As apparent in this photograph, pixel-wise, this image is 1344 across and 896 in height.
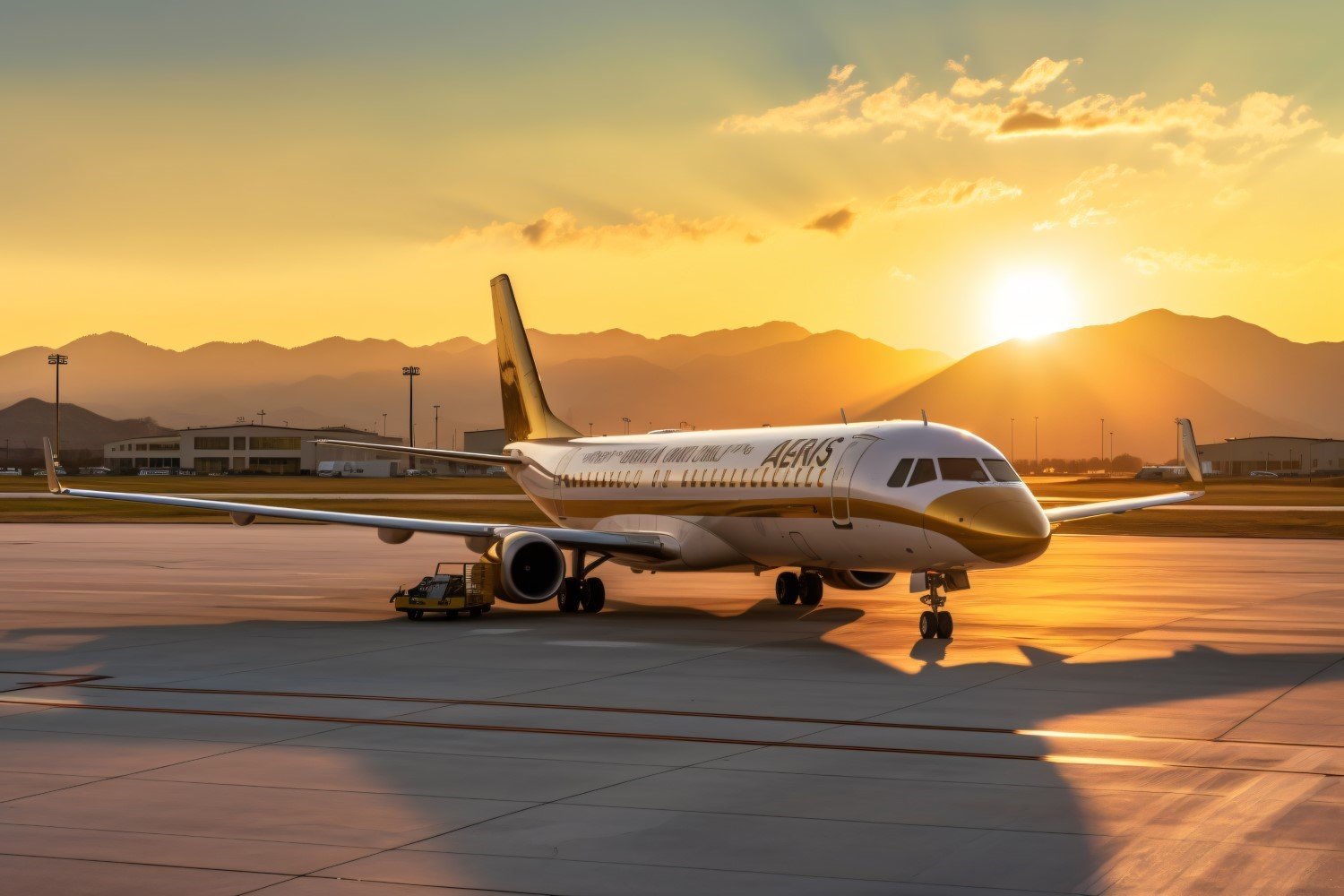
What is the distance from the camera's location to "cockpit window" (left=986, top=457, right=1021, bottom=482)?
1134 inches

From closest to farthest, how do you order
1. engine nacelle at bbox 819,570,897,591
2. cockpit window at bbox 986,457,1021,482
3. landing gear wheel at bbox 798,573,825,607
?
cockpit window at bbox 986,457,1021,482, engine nacelle at bbox 819,570,897,591, landing gear wheel at bbox 798,573,825,607

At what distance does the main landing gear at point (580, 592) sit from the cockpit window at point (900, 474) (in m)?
8.74

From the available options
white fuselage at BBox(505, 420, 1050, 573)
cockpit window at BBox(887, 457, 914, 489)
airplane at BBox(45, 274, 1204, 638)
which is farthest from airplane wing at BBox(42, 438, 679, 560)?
cockpit window at BBox(887, 457, 914, 489)

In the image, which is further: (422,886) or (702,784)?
(702,784)

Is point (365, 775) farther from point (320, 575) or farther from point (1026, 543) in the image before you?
point (320, 575)

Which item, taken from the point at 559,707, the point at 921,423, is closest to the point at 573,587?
the point at 921,423

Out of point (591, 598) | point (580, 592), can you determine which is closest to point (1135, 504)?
point (591, 598)

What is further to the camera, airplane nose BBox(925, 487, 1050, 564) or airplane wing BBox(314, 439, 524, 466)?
airplane wing BBox(314, 439, 524, 466)

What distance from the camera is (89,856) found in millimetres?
12180

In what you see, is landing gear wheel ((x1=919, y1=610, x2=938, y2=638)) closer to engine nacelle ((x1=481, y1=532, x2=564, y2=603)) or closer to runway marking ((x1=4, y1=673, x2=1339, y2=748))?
engine nacelle ((x1=481, y1=532, x2=564, y2=603))

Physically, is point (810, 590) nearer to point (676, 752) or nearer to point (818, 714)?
point (818, 714)

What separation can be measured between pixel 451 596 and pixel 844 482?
958 centimetres

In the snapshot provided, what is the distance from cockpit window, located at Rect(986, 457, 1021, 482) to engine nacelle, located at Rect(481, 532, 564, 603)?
32.3 ft

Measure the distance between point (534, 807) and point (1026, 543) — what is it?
1550 centimetres
